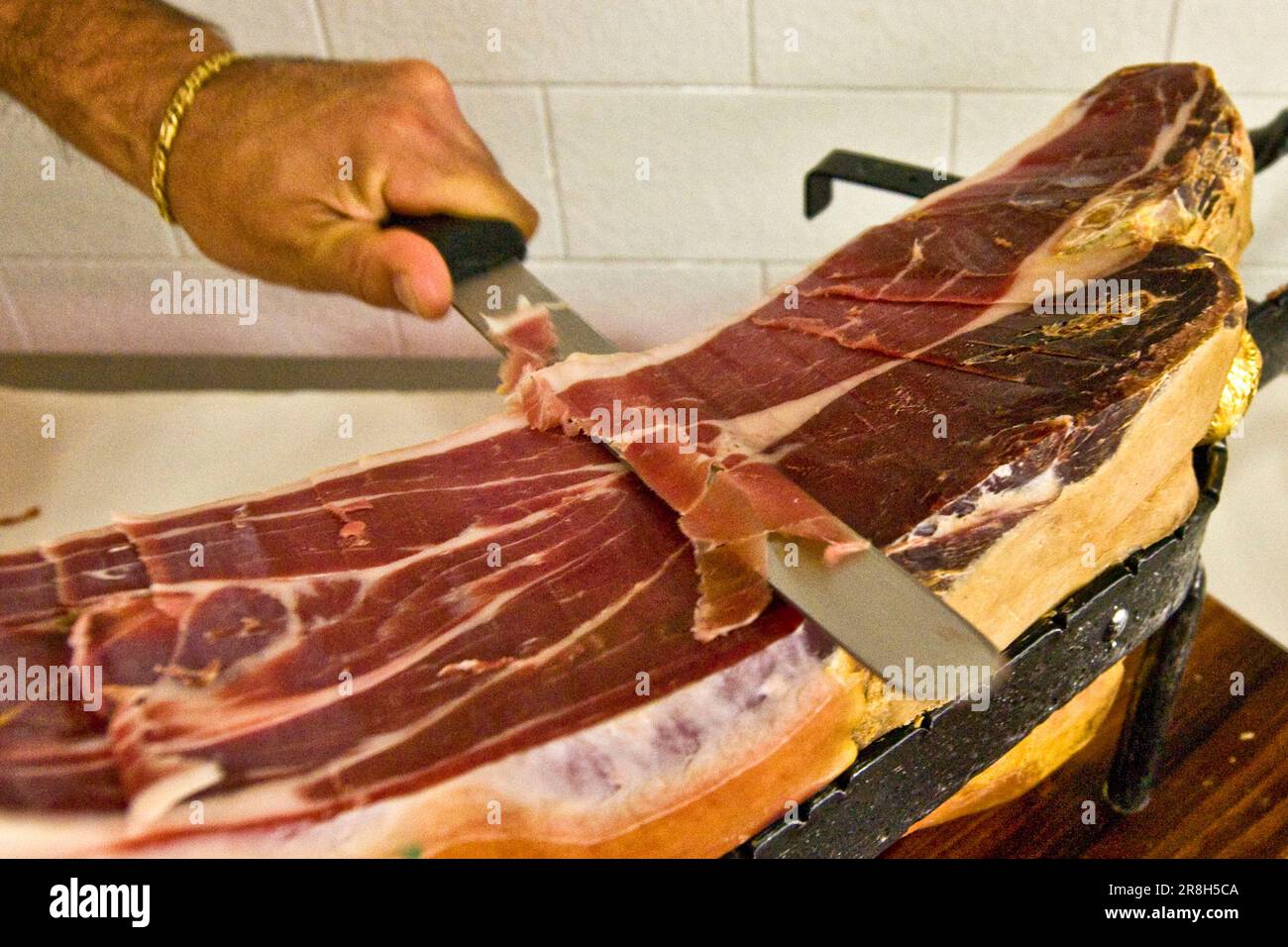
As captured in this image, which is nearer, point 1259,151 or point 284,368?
point 1259,151

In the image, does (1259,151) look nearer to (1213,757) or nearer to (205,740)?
(1213,757)

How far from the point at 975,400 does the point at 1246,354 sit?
1.30 ft

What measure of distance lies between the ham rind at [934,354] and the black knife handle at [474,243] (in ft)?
0.95

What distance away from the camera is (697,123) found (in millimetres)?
2529

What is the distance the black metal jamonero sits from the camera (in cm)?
111

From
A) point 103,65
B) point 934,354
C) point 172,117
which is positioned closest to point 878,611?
point 934,354

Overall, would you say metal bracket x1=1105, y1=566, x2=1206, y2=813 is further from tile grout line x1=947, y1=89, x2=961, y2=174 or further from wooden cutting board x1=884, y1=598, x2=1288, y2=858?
tile grout line x1=947, y1=89, x2=961, y2=174

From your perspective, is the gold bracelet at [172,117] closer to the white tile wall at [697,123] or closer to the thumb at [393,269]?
the thumb at [393,269]

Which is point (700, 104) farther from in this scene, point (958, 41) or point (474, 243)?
point (474, 243)

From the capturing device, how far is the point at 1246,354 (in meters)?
1.38

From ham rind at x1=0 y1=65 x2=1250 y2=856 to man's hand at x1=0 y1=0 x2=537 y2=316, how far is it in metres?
0.46

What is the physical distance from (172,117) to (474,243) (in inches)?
26.4

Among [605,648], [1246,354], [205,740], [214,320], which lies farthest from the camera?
[214,320]
